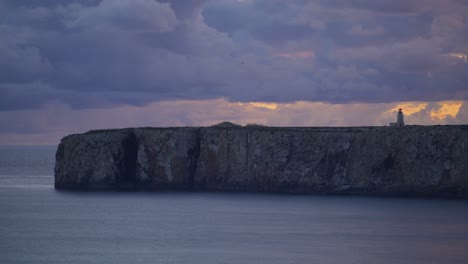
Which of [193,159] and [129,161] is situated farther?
[129,161]

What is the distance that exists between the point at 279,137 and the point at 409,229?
27.4 m

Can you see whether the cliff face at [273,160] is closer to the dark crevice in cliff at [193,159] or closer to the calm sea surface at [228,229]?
the dark crevice in cliff at [193,159]

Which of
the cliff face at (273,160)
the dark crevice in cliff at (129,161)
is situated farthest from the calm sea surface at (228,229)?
the dark crevice in cliff at (129,161)

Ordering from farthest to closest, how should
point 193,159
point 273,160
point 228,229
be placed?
point 193,159, point 273,160, point 228,229

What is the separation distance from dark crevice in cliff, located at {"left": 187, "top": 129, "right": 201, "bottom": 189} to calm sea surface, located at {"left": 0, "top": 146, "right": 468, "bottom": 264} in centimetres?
340

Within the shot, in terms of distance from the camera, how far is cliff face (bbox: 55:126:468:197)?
3300 inches

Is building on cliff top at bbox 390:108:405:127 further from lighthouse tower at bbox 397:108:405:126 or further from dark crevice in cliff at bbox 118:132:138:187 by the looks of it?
dark crevice in cliff at bbox 118:132:138:187

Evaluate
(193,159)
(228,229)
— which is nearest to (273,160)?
(193,159)

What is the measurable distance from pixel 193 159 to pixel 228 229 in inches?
1100

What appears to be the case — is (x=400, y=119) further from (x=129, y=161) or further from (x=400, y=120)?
(x=129, y=161)

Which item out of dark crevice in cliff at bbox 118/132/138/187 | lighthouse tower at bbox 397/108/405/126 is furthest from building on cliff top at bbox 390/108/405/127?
dark crevice in cliff at bbox 118/132/138/187

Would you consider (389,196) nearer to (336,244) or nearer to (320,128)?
(320,128)

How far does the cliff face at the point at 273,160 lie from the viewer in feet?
275

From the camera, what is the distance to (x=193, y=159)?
94.8 meters
